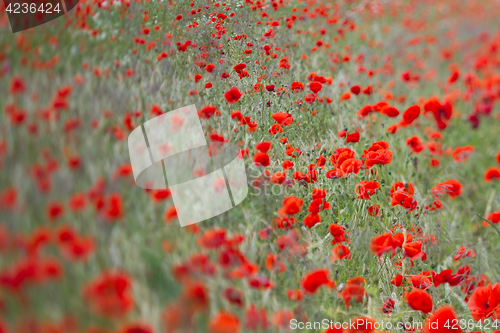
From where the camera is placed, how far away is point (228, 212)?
968 millimetres

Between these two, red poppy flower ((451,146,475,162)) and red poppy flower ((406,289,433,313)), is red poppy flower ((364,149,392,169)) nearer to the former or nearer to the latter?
red poppy flower ((406,289,433,313))

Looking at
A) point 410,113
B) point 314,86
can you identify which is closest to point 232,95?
point 314,86

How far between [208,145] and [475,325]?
0.98 metres

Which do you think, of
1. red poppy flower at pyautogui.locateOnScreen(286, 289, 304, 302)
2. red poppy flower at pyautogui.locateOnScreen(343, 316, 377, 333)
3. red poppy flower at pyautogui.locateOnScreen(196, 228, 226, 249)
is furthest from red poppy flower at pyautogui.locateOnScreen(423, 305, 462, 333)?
red poppy flower at pyautogui.locateOnScreen(196, 228, 226, 249)

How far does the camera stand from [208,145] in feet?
3.44

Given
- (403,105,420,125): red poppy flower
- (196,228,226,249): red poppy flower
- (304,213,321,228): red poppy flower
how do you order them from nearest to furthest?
1. (196,228,226,249): red poppy flower
2. (304,213,321,228): red poppy flower
3. (403,105,420,125): red poppy flower

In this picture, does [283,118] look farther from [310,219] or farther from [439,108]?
[439,108]

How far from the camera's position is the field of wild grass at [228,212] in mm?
530

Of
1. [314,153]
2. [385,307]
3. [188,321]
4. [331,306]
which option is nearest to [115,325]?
[188,321]

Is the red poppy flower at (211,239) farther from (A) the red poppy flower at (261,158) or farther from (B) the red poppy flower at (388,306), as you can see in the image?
(B) the red poppy flower at (388,306)

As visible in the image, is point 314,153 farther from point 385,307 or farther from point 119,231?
point 119,231

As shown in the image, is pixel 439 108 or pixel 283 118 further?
pixel 439 108

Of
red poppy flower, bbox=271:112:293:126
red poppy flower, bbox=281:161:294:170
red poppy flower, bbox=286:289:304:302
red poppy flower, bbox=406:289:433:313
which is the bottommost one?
red poppy flower, bbox=406:289:433:313

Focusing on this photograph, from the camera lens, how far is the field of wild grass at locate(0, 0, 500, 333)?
0.53 metres
